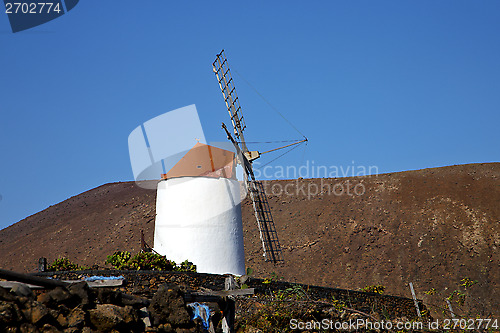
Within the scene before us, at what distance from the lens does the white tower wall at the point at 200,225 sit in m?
18.8

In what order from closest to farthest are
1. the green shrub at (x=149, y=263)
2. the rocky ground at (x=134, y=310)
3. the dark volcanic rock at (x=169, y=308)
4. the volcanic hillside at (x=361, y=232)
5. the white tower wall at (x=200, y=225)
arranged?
the rocky ground at (x=134, y=310), the dark volcanic rock at (x=169, y=308), the green shrub at (x=149, y=263), the white tower wall at (x=200, y=225), the volcanic hillside at (x=361, y=232)

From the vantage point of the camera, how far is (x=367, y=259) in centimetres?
3991

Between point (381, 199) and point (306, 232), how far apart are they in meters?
7.48

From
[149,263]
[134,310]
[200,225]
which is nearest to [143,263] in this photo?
[149,263]

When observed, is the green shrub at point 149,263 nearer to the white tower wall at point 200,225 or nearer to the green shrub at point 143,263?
the green shrub at point 143,263

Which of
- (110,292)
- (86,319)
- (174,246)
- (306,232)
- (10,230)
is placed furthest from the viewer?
(10,230)

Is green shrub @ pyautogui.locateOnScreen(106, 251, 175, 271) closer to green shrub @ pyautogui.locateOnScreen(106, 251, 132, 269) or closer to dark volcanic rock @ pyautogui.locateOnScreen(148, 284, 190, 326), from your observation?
green shrub @ pyautogui.locateOnScreen(106, 251, 132, 269)

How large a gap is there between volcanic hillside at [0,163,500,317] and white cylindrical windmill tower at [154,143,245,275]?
1561 centimetres

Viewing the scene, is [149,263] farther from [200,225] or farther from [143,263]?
[200,225]

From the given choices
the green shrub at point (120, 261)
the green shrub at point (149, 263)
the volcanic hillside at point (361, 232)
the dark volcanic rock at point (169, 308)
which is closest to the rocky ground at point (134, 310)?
the dark volcanic rock at point (169, 308)

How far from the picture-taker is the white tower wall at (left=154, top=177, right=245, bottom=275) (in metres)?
18.8

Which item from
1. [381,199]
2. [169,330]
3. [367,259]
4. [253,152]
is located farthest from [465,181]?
[169,330]

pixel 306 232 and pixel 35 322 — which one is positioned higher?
pixel 306 232

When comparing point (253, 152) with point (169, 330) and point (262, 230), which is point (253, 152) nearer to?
point (262, 230)
